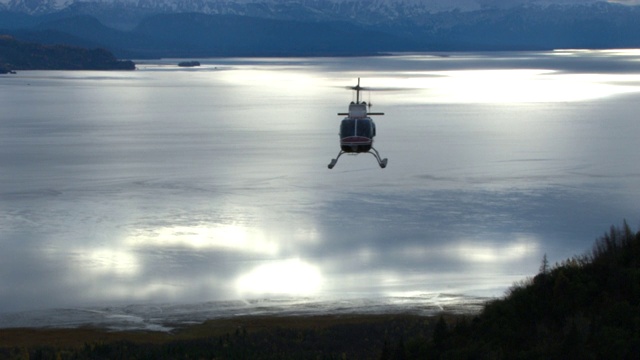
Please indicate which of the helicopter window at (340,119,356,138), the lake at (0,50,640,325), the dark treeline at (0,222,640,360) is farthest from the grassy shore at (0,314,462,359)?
the helicopter window at (340,119,356,138)

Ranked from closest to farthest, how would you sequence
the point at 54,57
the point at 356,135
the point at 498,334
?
the point at 498,334, the point at 356,135, the point at 54,57

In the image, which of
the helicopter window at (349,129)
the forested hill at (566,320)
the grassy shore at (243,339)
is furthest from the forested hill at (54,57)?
the forested hill at (566,320)

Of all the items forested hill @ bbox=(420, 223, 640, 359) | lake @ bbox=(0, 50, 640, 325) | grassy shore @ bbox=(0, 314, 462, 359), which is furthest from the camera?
lake @ bbox=(0, 50, 640, 325)

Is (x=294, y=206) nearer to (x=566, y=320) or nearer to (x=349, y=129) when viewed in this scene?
(x=349, y=129)

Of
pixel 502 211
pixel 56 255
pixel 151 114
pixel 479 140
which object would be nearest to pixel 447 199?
pixel 502 211

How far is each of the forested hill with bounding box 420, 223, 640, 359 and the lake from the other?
811 centimetres

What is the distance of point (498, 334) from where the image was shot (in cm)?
1562

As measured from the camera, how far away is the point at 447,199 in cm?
3650

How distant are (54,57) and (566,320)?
172 metres

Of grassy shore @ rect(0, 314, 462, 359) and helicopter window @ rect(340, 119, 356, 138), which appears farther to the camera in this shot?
helicopter window @ rect(340, 119, 356, 138)

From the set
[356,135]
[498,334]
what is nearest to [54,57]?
[356,135]

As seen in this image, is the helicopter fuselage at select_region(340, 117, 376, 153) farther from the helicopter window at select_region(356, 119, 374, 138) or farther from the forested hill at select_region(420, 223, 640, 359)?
the forested hill at select_region(420, 223, 640, 359)

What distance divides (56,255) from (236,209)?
7536 mm

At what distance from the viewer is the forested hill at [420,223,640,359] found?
14.0 meters
